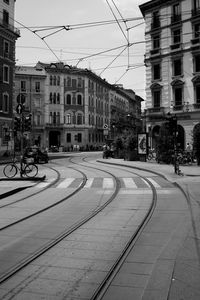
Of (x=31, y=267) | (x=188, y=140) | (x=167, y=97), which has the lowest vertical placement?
(x=31, y=267)

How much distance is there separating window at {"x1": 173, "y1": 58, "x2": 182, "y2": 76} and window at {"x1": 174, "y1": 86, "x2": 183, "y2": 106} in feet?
5.37

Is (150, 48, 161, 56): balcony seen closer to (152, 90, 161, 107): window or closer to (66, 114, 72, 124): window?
(152, 90, 161, 107): window

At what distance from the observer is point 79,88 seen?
281 feet

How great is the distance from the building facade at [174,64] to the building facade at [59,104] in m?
30.2

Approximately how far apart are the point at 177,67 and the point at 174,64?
53 cm

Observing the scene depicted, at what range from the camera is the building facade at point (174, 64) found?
43812mm

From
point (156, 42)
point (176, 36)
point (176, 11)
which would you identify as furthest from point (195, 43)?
point (156, 42)

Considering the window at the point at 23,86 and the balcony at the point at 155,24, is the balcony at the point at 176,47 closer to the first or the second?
the balcony at the point at 155,24

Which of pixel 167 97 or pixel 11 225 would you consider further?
A: pixel 167 97

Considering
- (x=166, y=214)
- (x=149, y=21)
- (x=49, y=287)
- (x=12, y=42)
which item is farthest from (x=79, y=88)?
(x=49, y=287)

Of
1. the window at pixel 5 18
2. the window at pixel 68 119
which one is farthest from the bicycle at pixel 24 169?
the window at pixel 68 119

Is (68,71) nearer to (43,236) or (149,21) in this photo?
(149,21)

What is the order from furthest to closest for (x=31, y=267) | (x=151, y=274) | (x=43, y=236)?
(x=43, y=236)
(x=31, y=267)
(x=151, y=274)

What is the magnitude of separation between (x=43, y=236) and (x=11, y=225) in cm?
151
